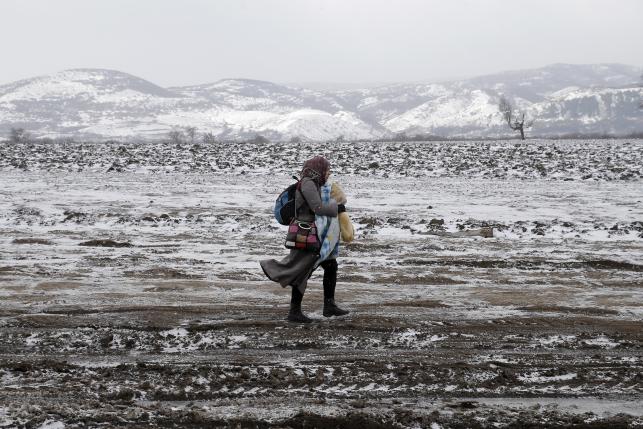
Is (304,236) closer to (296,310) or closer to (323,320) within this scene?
(296,310)

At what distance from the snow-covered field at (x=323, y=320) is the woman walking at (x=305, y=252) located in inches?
14.4

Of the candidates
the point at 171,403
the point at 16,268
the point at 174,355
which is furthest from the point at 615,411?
the point at 16,268

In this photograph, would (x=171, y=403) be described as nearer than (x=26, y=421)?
No

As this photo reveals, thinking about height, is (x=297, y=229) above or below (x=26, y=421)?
above

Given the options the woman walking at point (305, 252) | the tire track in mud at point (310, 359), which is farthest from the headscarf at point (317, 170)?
the tire track in mud at point (310, 359)

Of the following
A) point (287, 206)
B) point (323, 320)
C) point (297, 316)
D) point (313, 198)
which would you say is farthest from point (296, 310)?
point (313, 198)

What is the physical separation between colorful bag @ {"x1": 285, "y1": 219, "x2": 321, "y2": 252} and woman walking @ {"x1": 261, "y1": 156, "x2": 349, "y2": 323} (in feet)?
0.13

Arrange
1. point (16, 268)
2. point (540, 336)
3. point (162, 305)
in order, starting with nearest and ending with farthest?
point (540, 336), point (162, 305), point (16, 268)

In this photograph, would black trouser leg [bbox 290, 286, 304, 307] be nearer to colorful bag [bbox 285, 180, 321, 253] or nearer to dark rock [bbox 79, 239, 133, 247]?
colorful bag [bbox 285, 180, 321, 253]

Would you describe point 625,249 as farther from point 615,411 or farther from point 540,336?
point 615,411

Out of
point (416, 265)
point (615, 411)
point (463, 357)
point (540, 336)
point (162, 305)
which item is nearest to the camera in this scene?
point (615, 411)

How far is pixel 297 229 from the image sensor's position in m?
6.07

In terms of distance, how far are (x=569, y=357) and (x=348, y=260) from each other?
16.4 feet

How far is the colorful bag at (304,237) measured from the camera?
6.04 metres
